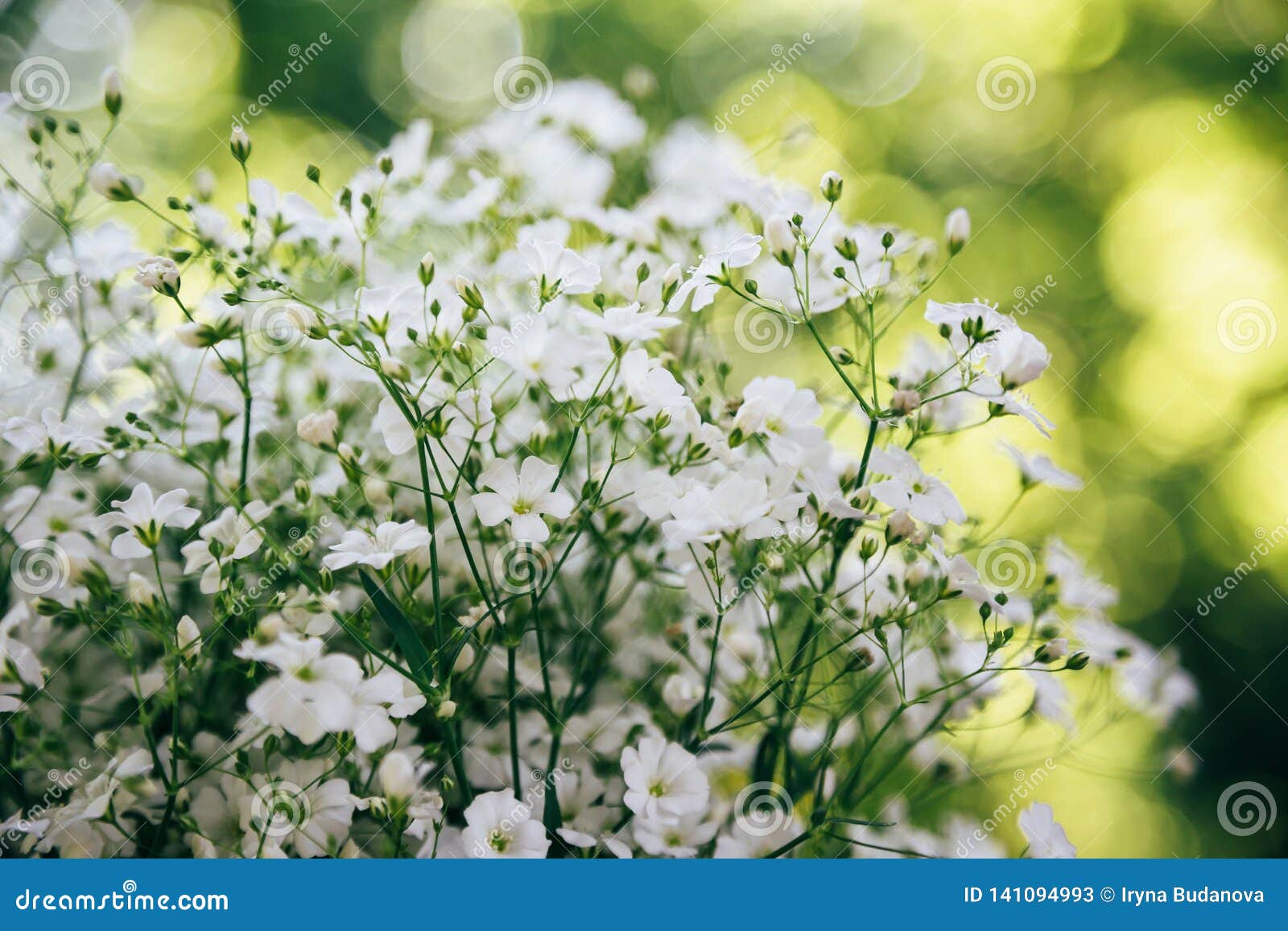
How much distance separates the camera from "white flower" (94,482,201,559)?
1.82 ft

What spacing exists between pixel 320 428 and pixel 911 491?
1.31ft

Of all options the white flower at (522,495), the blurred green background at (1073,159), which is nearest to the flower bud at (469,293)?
the white flower at (522,495)

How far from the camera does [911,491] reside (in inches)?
22.9

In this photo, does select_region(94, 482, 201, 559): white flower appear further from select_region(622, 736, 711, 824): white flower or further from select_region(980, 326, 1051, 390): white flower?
select_region(980, 326, 1051, 390): white flower

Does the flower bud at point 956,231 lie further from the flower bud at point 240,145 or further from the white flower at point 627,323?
the flower bud at point 240,145

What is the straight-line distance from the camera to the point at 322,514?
0.63 m

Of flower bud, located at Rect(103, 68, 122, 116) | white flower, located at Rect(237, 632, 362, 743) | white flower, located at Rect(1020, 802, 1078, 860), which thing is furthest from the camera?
flower bud, located at Rect(103, 68, 122, 116)

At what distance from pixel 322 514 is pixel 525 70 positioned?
99 centimetres

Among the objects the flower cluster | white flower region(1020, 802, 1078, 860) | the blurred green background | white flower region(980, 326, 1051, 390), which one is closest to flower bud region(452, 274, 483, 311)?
the flower cluster

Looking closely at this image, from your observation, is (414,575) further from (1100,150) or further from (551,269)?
(1100,150)

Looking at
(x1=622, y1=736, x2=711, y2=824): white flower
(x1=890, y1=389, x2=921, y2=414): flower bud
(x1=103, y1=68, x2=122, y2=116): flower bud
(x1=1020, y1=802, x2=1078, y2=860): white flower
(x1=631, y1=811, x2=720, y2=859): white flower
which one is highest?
(x1=103, y1=68, x2=122, y2=116): flower bud

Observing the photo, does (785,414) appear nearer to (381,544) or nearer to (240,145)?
(381,544)

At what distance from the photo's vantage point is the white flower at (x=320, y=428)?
21.1 inches
